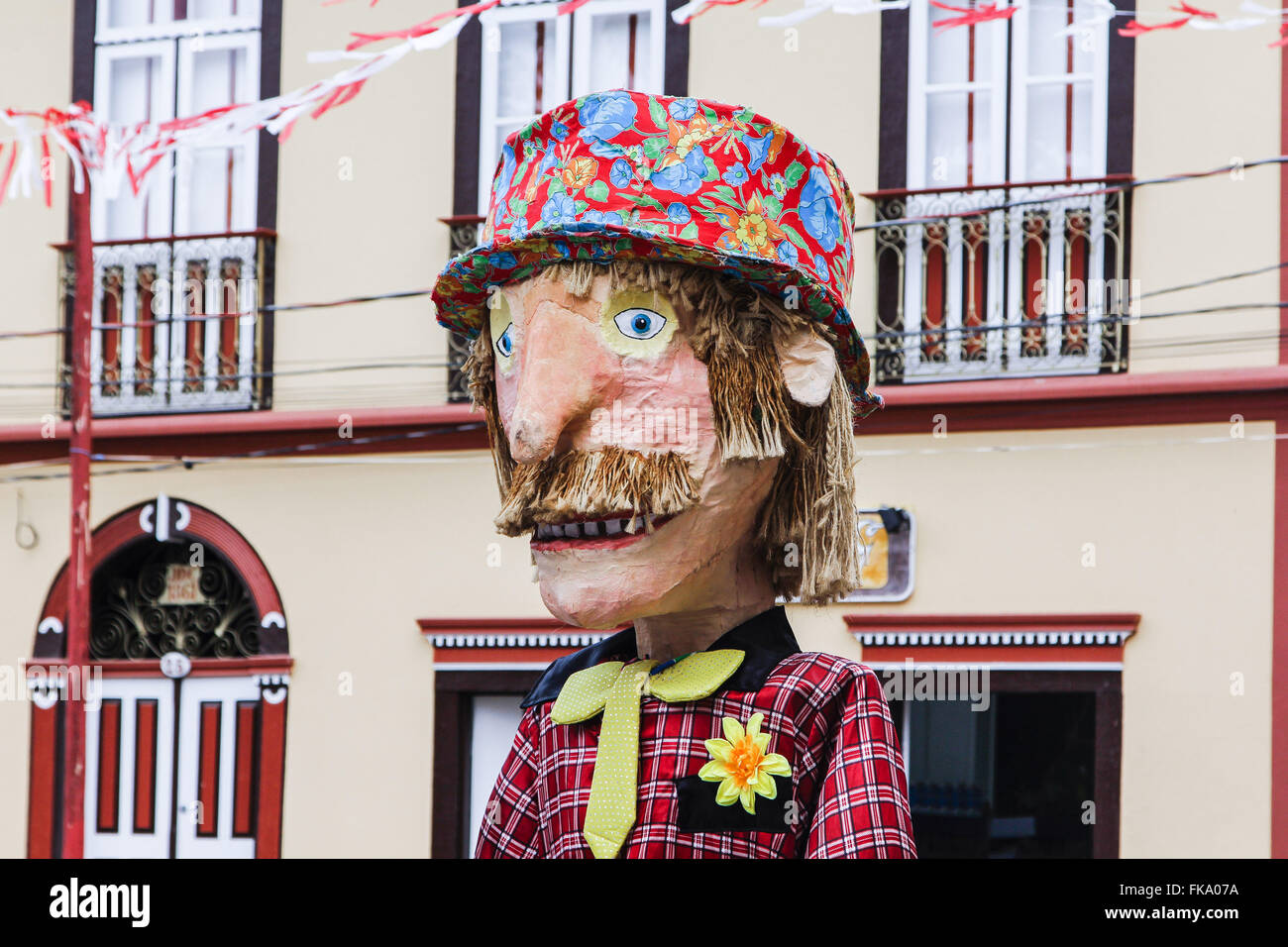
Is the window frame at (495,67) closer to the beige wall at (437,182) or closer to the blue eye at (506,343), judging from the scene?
the beige wall at (437,182)

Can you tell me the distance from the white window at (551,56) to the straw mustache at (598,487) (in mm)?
5432

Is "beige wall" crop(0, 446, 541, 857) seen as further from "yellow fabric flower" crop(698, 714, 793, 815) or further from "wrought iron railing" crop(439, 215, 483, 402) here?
"yellow fabric flower" crop(698, 714, 793, 815)

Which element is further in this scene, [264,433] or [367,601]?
[264,433]

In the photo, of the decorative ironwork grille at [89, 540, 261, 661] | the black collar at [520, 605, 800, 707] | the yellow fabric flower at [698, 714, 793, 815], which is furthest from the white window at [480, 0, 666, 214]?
the yellow fabric flower at [698, 714, 793, 815]

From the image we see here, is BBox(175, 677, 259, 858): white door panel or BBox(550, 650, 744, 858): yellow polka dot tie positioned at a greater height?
BBox(550, 650, 744, 858): yellow polka dot tie

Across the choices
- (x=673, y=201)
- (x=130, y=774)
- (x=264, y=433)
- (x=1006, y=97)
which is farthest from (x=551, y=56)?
(x=673, y=201)

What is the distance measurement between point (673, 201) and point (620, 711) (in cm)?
78

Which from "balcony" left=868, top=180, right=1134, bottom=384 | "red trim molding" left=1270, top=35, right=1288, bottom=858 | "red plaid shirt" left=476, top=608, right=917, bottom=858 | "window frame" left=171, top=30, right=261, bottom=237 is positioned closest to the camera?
"red plaid shirt" left=476, top=608, right=917, bottom=858

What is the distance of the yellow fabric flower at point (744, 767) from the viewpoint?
259 centimetres

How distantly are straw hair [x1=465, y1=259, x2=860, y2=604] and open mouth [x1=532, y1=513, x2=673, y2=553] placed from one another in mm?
28

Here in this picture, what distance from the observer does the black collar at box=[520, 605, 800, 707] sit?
8.84 feet

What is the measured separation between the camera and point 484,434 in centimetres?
771

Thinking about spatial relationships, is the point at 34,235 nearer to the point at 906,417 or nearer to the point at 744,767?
the point at 906,417
